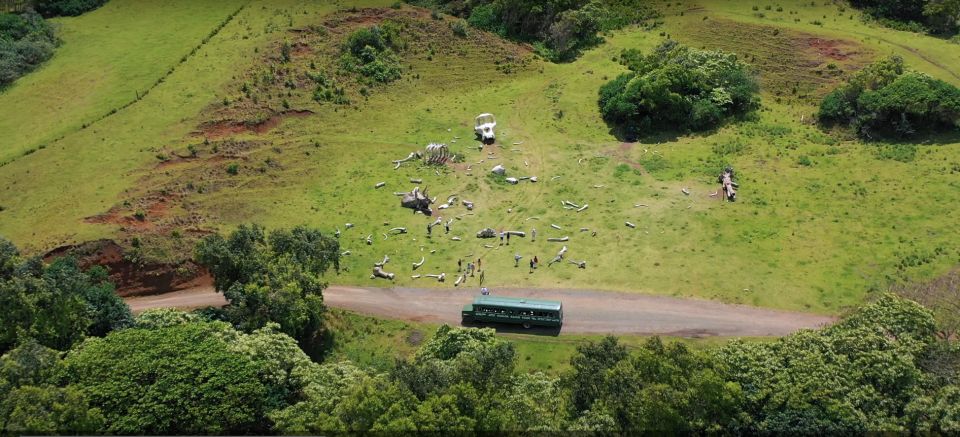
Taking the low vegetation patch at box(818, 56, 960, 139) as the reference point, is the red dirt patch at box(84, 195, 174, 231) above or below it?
below

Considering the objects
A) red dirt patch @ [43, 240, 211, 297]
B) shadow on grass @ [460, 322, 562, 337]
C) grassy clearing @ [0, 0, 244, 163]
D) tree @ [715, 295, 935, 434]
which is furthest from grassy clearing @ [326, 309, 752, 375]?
grassy clearing @ [0, 0, 244, 163]

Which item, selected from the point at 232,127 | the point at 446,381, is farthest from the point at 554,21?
the point at 446,381

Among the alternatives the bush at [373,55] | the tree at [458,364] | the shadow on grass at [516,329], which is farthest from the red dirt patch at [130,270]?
Answer: the bush at [373,55]

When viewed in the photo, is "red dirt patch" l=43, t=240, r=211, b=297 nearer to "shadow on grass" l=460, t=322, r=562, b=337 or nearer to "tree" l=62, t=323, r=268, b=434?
"tree" l=62, t=323, r=268, b=434

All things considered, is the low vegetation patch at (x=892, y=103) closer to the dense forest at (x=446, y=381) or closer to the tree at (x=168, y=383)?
the dense forest at (x=446, y=381)

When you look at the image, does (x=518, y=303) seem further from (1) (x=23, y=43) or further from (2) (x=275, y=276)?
(1) (x=23, y=43)

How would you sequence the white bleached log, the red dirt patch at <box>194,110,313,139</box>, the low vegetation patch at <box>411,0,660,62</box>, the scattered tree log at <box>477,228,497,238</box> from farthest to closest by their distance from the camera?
the low vegetation patch at <box>411,0,660,62</box> → the red dirt patch at <box>194,110,313,139</box> → the scattered tree log at <box>477,228,497,238</box> → the white bleached log
